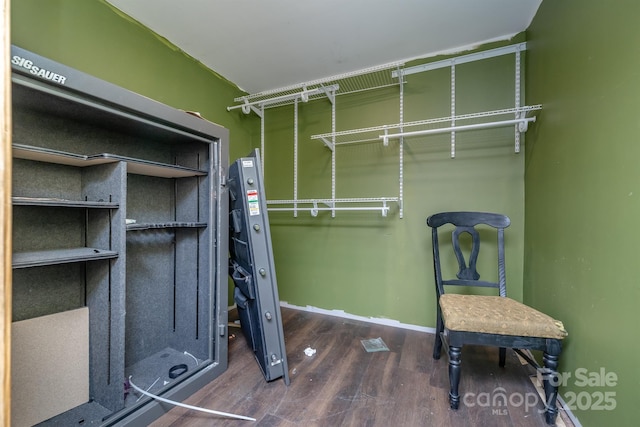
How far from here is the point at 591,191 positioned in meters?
1.08

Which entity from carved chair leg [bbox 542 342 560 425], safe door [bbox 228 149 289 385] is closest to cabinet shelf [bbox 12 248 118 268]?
safe door [bbox 228 149 289 385]

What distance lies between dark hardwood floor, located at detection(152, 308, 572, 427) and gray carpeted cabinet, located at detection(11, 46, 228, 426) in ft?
0.68

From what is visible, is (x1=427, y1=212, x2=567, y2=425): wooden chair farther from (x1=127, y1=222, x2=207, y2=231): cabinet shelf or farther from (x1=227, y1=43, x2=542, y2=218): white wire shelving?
(x1=127, y1=222, x2=207, y2=231): cabinet shelf

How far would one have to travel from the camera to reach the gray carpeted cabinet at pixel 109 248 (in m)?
1.06

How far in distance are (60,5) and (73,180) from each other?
968 mm

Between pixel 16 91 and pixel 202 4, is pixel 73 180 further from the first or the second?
pixel 202 4

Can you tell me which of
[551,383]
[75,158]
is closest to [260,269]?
[75,158]

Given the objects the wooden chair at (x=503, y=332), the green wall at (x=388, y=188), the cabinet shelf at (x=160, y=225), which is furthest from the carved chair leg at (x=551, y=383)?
the cabinet shelf at (x=160, y=225)

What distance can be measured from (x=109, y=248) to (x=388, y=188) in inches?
77.6

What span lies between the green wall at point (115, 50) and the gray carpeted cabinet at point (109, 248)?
→ 43 centimetres

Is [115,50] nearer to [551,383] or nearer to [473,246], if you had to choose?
[473,246]

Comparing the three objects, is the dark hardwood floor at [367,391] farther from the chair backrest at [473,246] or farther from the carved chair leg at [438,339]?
the chair backrest at [473,246]

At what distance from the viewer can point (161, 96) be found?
6.10ft

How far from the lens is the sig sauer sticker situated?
1433 mm
